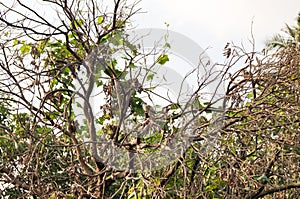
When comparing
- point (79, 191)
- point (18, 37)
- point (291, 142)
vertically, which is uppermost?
point (18, 37)

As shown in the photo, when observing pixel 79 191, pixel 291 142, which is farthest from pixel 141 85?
pixel 291 142

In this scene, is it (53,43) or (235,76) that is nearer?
(235,76)

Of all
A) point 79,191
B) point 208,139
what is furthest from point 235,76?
point 79,191

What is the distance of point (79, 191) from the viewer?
3854mm

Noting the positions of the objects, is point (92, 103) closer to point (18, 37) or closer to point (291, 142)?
point (18, 37)

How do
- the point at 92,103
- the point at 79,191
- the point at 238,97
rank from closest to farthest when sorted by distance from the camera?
the point at 79,191, the point at 238,97, the point at 92,103

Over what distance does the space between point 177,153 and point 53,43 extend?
5.02ft

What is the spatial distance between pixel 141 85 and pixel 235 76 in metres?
0.80

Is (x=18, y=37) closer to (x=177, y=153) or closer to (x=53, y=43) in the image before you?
(x=53, y=43)

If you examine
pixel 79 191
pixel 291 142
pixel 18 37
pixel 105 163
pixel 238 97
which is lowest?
pixel 79 191

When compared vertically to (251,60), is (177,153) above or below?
below

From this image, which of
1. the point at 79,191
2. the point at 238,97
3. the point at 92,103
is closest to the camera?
the point at 79,191

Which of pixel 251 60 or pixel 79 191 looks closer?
pixel 79 191

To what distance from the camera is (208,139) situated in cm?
399
